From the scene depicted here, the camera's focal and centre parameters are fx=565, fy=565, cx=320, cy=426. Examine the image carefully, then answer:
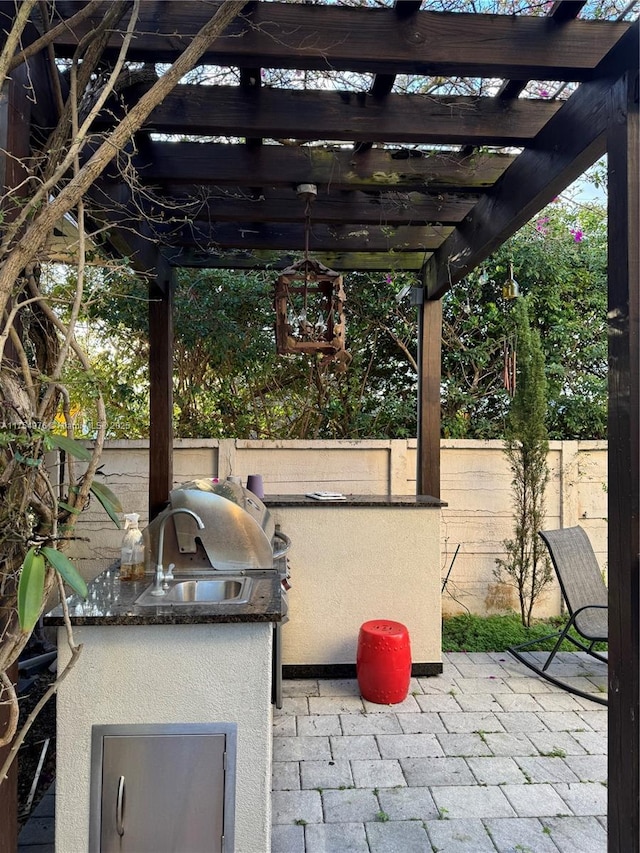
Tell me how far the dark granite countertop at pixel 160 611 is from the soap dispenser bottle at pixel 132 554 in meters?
0.23

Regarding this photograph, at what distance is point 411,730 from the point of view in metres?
2.89

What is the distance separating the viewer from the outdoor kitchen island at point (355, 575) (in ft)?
11.6

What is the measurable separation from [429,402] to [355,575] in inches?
50.0

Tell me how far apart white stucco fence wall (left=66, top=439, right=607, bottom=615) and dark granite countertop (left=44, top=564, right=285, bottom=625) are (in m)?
2.24

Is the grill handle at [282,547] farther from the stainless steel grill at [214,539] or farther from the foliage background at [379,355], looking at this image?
the foliage background at [379,355]

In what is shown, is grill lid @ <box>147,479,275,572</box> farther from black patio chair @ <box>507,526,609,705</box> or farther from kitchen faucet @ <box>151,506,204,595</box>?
black patio chair @ <box>507,526,609,705</box>

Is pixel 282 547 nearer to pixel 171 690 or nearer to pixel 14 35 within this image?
pixel 171 690

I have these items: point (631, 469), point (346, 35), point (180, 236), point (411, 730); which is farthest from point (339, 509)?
point (346, 35)

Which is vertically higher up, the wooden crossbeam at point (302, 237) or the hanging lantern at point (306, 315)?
the wooden crossbeam at point (302, 237)

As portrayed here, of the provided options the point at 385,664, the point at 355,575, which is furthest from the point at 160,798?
the point at 355,575

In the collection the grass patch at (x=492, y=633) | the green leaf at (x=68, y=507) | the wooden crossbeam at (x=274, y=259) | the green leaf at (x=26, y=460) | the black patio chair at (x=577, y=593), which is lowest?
the grass patch at (x=492, y=633)

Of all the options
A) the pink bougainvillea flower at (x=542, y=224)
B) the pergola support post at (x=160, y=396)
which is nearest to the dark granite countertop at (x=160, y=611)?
the pergola support post at (x=160, y=396)

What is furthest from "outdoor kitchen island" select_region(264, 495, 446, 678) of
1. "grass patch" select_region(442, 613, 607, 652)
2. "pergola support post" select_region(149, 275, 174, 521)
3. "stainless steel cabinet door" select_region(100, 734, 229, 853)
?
"stainless steel cabinet door" select_region(100, 734, 229, 853)

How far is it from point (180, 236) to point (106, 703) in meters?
2.57
